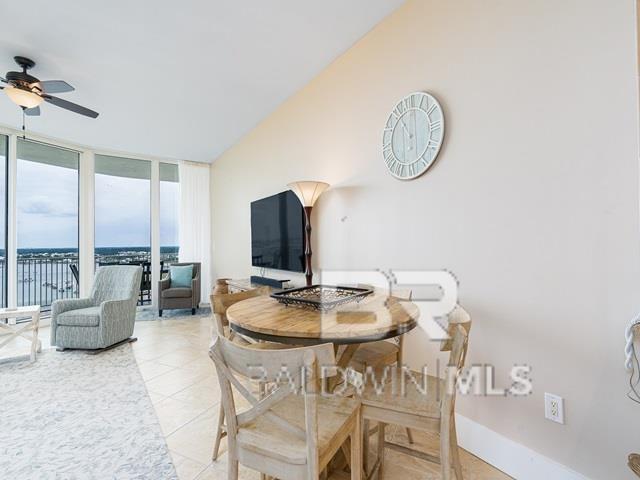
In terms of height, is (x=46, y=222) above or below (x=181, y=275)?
above

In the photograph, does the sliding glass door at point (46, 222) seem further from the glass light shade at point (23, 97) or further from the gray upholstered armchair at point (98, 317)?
the glass light shade at point (23, 97)

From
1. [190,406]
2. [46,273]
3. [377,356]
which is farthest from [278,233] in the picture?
[46,273]

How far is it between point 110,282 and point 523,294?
14.4 feet

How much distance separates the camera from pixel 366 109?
245 centimetres

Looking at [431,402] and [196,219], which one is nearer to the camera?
[431,402]

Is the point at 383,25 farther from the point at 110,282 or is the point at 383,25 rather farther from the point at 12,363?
the point at 12,363

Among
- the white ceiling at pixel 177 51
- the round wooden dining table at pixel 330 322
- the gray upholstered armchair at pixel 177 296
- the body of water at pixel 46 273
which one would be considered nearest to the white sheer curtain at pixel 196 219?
the gray upholstered armchair at pixel 177 296

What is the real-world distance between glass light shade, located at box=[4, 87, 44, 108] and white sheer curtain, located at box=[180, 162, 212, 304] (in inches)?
117

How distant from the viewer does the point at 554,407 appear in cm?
140

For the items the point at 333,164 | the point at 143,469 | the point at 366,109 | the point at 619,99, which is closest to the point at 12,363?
the point at 143,469

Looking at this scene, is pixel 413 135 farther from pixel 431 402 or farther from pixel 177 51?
pixel 177 51

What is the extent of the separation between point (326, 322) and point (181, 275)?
4.63m

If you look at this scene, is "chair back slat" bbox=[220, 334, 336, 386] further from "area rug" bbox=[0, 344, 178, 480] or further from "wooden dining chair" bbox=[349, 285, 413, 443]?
"area rug" bbox=[0, 344, 178, 480]

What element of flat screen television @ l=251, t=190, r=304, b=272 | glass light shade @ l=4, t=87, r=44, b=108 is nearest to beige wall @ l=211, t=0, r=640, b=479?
flat screen television @ l=251, t=190, r=304, b=272
